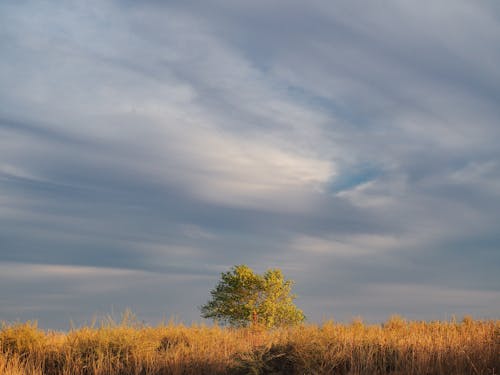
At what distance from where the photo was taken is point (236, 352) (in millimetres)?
15477

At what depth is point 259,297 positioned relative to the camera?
25.8 m

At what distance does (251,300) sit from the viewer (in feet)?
83.2

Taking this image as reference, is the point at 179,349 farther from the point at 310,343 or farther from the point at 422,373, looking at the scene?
the point at 422,373

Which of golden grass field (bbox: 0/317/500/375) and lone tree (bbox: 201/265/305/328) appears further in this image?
lone tree (bbox: 201/265/305/328)

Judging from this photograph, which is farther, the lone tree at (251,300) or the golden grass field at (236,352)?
the lone tree at (251,300)

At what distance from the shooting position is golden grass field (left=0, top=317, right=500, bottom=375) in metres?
13.6

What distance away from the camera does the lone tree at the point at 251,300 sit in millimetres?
25188

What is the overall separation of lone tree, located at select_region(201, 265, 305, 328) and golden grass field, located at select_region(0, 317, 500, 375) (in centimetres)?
652

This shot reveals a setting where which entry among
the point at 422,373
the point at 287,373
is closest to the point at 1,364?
the point at 287,373

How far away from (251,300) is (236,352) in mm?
9907

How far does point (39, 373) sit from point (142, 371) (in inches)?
106

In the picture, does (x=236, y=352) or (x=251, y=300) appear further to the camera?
(x=251, y=300)

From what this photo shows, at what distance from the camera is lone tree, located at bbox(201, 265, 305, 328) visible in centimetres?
2519

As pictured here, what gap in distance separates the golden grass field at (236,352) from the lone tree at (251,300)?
652cm
